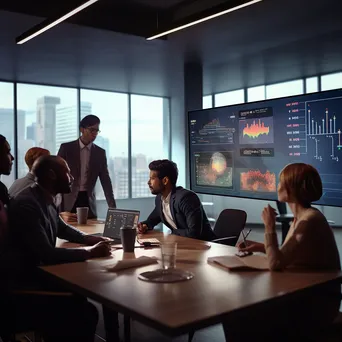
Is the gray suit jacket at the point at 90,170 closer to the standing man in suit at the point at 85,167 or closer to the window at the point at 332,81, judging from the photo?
the standing man in suit at the point at 85,167

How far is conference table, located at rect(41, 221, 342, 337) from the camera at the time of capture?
1439mm

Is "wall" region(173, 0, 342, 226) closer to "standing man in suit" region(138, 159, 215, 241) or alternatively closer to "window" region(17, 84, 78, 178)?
"standing man in suit" region(138, 159, 215, 241)

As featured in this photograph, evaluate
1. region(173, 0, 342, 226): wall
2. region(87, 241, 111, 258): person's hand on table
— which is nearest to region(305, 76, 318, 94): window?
region(173, 0, 342, 226): wall

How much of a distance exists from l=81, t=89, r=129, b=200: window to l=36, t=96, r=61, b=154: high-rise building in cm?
68

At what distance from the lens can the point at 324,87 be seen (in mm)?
8477

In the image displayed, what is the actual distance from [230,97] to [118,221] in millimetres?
7484

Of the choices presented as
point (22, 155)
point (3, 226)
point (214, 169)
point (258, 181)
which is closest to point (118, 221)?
point (3, 226)

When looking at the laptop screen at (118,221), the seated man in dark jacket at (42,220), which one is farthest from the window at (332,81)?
the seated man in dark jacket at (42,220)

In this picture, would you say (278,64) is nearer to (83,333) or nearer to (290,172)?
(290,172)

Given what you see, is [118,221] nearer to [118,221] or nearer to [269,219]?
[118,221]

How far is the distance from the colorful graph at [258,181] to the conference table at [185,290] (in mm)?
2556

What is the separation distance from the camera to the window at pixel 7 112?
27.0ft

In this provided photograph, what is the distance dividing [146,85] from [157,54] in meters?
2.53

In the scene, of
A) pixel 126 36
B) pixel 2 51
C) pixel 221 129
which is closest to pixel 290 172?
pixel 221 129
